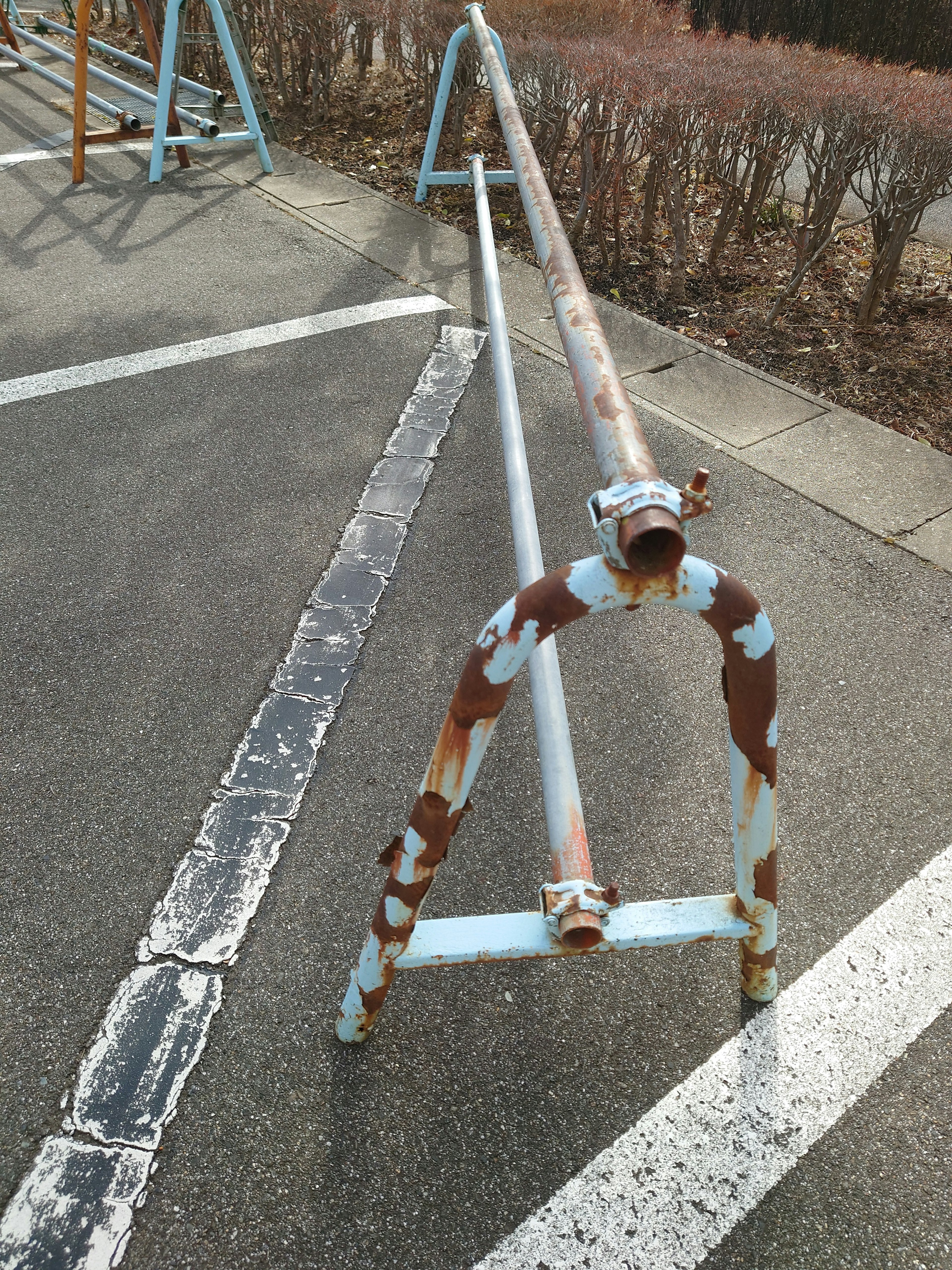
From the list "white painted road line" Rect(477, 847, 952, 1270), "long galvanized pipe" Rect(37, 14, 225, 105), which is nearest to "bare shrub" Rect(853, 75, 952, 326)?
"white painted road line" Rect(477, 847, 952, 1270)

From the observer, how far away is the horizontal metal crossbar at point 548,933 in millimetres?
1611

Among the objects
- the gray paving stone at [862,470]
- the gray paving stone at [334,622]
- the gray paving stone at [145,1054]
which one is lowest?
the gray paving stone at [145,1054]

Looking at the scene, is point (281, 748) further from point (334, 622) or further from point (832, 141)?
point (832, 141)

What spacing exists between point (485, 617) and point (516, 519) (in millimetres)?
572

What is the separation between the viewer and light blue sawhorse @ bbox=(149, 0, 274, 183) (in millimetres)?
6117

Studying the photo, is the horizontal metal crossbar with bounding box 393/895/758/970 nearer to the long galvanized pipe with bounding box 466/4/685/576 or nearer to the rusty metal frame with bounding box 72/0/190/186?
the long galvanized pipe with bounding box 466/4/685/576

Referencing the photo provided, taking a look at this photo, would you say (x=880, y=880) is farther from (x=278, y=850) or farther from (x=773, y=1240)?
(x=278, y=850)

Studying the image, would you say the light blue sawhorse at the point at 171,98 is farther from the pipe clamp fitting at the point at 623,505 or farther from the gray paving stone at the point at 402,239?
the pipe clamp fitting at the point at 623,505

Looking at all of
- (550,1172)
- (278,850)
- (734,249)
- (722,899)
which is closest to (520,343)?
(734,249)

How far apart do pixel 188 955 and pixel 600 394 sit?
1.52 m

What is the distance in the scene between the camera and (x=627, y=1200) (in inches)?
64.9

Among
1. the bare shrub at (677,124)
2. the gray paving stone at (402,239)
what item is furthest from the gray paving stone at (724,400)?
the gray paving stone at (402,239)

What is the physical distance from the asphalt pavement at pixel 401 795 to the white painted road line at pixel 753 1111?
0.11ft

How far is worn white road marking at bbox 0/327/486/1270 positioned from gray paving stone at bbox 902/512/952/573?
1.96 meters
